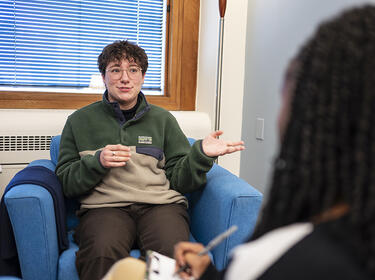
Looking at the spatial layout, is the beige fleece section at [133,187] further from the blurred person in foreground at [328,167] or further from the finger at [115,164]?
the blurred person in foreground at [328,167]

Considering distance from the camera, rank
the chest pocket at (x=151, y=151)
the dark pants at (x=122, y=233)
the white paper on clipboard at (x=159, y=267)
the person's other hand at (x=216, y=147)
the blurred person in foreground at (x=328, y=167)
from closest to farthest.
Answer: the blurred person in foreground at (x=328, y=167)
the white paper on clipboard at (x=159, y=267)
the dark pants at (x=122, y=233)
the person's other hand at (x=216, y=147)
the chest pocket at (x=151, y=151)

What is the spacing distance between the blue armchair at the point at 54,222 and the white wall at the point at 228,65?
94 centimetres

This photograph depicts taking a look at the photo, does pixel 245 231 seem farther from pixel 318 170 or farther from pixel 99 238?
pixel 318 170

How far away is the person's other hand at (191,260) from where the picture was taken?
2.75ft

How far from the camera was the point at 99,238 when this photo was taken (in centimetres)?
143

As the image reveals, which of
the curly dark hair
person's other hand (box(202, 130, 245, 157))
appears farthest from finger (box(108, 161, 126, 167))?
the curly dark hair

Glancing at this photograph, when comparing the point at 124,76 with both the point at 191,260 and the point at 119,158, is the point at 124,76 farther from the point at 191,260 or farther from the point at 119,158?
the point at 191,260

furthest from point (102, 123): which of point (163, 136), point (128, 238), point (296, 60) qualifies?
point (296, 60)

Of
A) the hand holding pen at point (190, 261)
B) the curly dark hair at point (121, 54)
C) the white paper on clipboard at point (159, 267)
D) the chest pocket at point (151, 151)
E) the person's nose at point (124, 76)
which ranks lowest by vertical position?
the white paper on clipboard at point (159, 267)

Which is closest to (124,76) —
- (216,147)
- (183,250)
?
(216,147)

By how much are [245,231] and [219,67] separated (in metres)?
1.17

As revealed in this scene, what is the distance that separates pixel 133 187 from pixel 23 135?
883 mm

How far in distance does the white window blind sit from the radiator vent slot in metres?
0.47

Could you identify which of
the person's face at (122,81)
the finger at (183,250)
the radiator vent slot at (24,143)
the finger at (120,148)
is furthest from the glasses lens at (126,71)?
the finger at (183,250)
